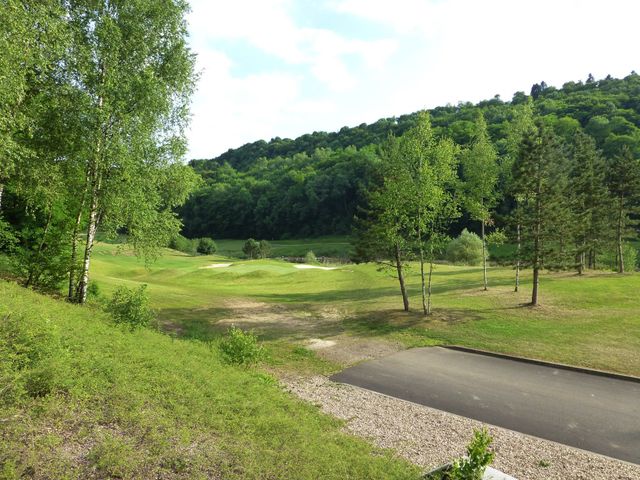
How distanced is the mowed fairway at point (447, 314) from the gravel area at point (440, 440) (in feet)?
14.7

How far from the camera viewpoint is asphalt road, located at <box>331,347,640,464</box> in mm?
11027

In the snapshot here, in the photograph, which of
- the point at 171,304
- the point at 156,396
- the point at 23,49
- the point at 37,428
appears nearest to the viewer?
the point at 37,428

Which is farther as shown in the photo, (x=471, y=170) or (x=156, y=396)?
(x=471, y=170)

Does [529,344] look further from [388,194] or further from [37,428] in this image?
[37,428]

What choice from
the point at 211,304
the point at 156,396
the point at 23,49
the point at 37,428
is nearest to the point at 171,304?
the point at 211,304

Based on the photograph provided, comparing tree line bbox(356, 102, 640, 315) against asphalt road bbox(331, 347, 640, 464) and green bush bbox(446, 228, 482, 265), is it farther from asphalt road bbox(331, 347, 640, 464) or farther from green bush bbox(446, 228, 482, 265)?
green bush bbox(446, 228, 482, 265)

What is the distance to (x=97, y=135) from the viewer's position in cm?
1546

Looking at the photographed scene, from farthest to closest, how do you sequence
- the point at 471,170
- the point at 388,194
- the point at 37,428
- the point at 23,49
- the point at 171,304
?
1. the point at 471,170
2. the point at 171,304
3. the point at 388,194
4. the point at 23,49
5. the point at 37,428

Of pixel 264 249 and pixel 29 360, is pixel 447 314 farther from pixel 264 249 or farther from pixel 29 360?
pixel 264 249

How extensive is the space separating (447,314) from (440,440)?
16.0 m

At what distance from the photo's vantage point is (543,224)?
2617 cm

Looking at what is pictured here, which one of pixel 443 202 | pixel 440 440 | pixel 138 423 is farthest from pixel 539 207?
pixel 138 423

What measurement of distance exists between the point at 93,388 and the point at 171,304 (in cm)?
2066

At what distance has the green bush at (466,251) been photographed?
192 feet
